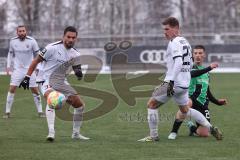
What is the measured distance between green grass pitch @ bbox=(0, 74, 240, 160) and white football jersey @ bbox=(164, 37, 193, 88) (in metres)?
1.02

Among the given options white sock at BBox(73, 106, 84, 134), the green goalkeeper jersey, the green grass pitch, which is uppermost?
the green goalkeeper jersey

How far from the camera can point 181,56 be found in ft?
32.7

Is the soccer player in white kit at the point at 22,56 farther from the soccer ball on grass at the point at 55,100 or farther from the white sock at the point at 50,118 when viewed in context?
the soccer ball on grass at the point at 55,100

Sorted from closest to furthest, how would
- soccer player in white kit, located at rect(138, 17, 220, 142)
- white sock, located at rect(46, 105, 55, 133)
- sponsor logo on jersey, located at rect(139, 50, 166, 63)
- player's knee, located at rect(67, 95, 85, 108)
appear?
1. soccer player in white kit, located at rect(138, 17, 220, 142)
2. white sock, located at rect(46, 105, 55, 133)
3. player's knee, located at rect(67, 95, 85, 108)
4. sponsor logo on jersey, located at rect(139, 50, 166, 63)

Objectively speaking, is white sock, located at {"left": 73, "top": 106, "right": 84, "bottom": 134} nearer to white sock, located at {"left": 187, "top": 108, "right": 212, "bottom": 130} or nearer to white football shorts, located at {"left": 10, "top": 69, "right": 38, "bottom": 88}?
white sock, located at {"left": 187, "top": 108, "right": 212, "bottom": 130}

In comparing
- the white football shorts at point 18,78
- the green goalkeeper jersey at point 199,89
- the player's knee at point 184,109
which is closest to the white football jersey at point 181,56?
the player's knee at point 184,109

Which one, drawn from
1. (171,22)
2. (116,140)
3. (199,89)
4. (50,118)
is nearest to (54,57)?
(50,118)

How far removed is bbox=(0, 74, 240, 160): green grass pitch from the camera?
909cm

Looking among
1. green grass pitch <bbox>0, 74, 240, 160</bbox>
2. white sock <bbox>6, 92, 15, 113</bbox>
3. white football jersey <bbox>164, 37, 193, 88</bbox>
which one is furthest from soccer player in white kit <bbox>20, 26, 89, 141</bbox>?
white sock <bbox>6, 92, 15, 113</bbox>

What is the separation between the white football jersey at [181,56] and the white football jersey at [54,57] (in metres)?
1.79

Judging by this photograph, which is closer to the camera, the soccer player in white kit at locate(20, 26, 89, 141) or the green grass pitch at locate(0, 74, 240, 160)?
the green grass pitch at locate(0, 74, 240, 160)

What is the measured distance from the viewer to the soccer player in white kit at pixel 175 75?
9.95 meters

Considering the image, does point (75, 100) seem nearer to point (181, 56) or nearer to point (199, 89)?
point (181, 56)

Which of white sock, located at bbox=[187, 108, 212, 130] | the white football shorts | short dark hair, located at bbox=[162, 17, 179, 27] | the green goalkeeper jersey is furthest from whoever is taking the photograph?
the white football shorts
